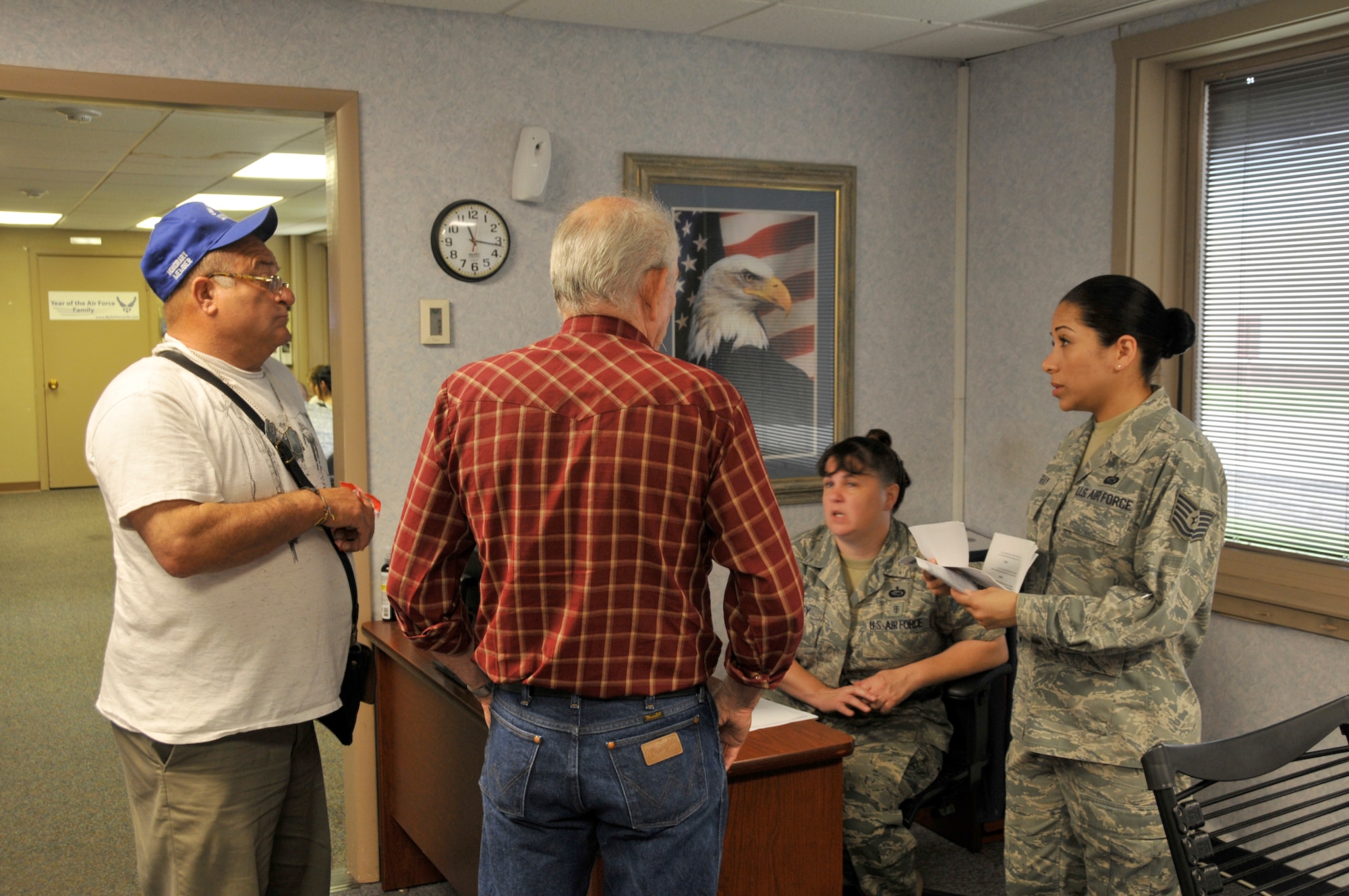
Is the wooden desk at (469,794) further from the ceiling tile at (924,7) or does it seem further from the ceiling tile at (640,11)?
the ceiling tile at (924,7)

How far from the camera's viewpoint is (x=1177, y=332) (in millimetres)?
2146

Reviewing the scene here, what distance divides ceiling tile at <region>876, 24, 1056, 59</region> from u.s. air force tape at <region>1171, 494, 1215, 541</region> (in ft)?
6.33

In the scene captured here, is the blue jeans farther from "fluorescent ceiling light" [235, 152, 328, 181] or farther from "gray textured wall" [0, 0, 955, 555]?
"fluorescent ceiling light" [235, 152, 328, 181]

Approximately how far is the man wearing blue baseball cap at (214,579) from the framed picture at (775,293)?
175cm

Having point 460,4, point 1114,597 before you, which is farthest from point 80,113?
point 1114,597

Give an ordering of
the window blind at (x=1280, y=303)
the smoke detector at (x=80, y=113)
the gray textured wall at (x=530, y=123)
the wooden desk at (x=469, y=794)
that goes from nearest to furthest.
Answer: the wooden desk at (x=469, y=794)
the gray textured wall at (x=530, y=123)
the window blind at (x=1280, y=303)
the smoke detector at (x=80, y=113)

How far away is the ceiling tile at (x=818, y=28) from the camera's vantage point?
10.5 ft

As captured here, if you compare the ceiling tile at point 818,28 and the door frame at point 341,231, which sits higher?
the ceiling tile at point 818,28

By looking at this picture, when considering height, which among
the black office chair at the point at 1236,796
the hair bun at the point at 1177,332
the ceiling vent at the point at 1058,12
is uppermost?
the ceiling vent at the point at 1058,12

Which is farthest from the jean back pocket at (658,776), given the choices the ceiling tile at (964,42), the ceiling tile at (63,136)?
the ceiling tile at (63,136)

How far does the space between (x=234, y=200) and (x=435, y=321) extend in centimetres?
657

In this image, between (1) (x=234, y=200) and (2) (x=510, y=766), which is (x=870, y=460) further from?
(1) (x=234, y=200)

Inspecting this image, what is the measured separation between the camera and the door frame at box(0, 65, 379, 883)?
270 cm

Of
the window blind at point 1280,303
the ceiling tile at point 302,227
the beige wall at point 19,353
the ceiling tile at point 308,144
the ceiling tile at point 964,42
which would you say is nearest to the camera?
the window blind at point 1280,303
